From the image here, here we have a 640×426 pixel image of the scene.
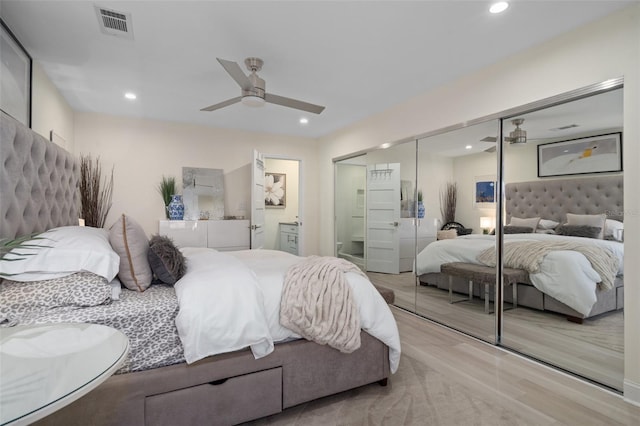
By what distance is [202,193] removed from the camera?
15.3 ft

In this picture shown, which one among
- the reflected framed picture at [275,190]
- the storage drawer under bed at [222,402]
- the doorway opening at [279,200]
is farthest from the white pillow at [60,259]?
the reflected framed picture at [275,190]

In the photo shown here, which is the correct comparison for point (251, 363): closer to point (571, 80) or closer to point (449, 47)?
point (449, 47)

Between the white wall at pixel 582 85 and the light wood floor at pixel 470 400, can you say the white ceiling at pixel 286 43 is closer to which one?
the white wall at pixel 582 85

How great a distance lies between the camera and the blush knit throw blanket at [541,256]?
6.97ft

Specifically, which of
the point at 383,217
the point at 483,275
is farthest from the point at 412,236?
the point at 483,275

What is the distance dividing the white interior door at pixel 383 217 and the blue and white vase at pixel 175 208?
2.64m

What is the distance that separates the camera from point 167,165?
4.47 metres

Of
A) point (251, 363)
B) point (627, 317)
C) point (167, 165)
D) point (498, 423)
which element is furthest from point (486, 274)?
point (167, 165)

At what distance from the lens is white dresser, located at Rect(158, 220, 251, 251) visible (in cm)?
429

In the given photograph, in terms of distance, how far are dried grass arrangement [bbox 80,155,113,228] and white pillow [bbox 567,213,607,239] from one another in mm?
4951

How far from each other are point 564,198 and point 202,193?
4309 mm

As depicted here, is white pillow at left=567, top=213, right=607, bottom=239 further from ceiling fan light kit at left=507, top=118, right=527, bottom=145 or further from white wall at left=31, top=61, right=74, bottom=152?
white wall at left=31, top=61, right=74, bottom=152

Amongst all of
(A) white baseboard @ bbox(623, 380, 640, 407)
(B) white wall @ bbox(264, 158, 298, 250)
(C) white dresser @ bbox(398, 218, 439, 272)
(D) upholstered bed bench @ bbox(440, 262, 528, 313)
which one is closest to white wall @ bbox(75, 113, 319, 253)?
(B) white wall @ bbox(264, 158, 298, 250)

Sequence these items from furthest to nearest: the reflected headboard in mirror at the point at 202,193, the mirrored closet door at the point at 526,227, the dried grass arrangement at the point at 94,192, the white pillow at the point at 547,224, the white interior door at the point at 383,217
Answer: the reflected headboard in mirror at the point at 202,193, the white interior door at the point at 383,217, the dried grass arrangement at the point at 94,192, the white pillow at the point at 547,224, the mirrored closet door at the point at 526,227
